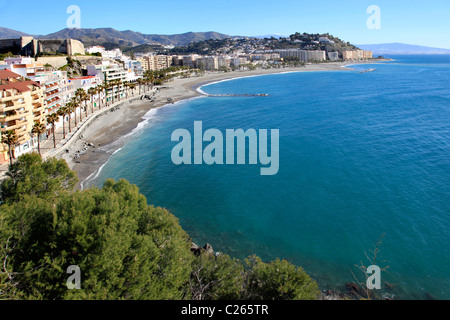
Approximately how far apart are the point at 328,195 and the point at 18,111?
34860 mm

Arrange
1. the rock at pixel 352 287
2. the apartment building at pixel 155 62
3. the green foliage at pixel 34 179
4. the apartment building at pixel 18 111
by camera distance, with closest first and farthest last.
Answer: the rock at pixel 352 287 < the green foliage at pixel 34 179 < the apartment building at pixel 18 111 < the apartment building at pixel 155 62

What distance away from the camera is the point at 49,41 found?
92062 millimetres

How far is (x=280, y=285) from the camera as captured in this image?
12.7 m

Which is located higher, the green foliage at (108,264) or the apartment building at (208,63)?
the apartment building at (208,63)

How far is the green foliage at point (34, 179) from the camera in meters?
19.9

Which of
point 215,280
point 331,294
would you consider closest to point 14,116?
point 215,280

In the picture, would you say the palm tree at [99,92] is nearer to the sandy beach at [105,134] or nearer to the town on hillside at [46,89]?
A: the town on hillside at [46,89]

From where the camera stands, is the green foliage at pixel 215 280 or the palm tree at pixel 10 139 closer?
the green foliage at pixel 215 280

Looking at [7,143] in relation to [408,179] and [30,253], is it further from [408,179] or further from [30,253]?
[408,179]

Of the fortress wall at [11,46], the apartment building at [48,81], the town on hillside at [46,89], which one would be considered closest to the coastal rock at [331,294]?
the town on hillside at [46,89]

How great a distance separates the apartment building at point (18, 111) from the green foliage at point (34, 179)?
1418 cm
